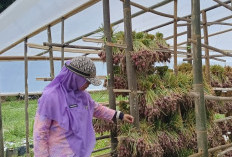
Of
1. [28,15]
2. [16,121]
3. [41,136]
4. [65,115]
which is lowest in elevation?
[16,121]

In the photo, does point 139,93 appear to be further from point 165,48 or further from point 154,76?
point 165,48

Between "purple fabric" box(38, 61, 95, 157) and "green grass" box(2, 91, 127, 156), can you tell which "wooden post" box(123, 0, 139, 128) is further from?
"green grass" box(2, 91, 127, 156)

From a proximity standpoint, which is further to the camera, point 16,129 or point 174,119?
point 16,129

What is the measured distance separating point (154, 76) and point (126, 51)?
0.42m

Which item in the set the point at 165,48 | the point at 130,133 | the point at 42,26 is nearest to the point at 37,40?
the point at 42,26

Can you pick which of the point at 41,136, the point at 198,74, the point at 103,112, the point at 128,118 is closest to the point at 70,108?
the point at 41,136

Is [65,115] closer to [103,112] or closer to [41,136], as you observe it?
[41,136]

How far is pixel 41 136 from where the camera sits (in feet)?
6.72

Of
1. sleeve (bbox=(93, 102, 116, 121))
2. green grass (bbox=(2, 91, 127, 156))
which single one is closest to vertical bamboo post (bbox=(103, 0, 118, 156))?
sleeve (bbox=(93, 102, 116, 121))

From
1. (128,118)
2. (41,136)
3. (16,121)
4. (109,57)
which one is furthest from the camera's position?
(16,121)

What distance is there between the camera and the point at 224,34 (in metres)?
5.63

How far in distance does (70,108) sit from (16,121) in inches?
271

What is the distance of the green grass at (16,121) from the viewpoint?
242 inches

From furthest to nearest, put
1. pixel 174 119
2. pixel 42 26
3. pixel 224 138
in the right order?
pixel 224 138
pixel 42 26
pixel 174 119
